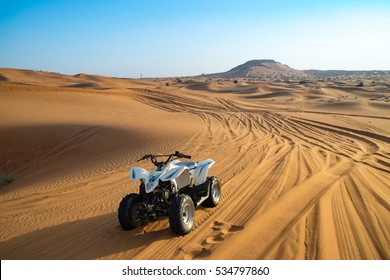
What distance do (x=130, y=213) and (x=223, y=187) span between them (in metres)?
3.00

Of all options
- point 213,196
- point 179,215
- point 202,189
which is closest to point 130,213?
point 179,215

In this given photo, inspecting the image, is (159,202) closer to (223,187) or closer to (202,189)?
(202,189)

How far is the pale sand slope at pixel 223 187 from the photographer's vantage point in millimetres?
4848

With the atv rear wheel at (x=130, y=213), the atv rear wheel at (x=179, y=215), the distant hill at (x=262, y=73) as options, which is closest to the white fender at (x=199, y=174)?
the atv rear wheel at (x=179, y=215)

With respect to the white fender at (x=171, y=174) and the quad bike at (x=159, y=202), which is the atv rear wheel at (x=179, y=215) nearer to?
the quad bike at (x=159, y=202)

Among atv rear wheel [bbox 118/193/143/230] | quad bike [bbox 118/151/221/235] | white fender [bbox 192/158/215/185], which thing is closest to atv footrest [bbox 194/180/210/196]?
white fender [bbox 192/158/215/185]

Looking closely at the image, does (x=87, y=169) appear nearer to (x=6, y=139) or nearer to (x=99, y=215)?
(x=99, y=215)

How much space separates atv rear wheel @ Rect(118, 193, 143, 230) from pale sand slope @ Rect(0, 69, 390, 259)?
0.57ft

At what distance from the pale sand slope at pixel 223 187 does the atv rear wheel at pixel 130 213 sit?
175mm

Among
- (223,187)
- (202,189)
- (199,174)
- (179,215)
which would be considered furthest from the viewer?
(223,187)

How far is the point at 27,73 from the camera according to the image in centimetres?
6750

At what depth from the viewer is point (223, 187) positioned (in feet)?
25.3

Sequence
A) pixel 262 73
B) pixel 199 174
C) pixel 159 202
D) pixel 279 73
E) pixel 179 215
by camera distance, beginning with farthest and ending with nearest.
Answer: pixel 279 73, pixel 262 73, pixel 199 174, pixel 159 202, pixel 179 215

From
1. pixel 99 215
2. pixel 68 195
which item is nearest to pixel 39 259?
pixel 99 215
